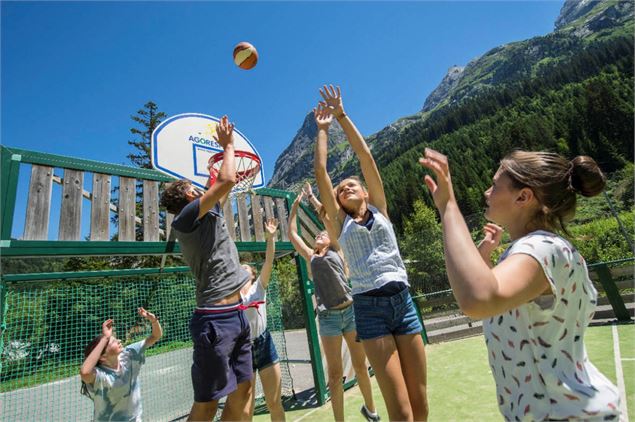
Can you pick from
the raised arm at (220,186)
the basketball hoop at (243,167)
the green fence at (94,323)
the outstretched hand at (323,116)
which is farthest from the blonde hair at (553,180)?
the green fence at (94,323)

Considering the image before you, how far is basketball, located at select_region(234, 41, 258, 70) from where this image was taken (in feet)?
17.7

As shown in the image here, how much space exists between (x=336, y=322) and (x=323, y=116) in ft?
7.53

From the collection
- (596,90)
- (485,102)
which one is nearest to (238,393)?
(596,90)

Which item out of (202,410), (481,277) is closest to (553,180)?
(481,277)

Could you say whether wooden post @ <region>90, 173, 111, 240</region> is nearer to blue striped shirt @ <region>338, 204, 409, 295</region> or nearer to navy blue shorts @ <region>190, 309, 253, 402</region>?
navy blue shorts @ <region>190, 309, 253, 402</region>

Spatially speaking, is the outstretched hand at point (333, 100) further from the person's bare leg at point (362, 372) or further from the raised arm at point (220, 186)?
the person's bare leg at point (362, 372)

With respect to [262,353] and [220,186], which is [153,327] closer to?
[262,353]

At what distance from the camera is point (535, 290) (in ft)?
3.91

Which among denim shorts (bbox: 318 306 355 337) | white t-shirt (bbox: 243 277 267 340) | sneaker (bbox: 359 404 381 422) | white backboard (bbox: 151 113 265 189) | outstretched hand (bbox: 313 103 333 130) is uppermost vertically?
white backboard (bbox: 151 113 265 189)

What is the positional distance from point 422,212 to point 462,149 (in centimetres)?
3786

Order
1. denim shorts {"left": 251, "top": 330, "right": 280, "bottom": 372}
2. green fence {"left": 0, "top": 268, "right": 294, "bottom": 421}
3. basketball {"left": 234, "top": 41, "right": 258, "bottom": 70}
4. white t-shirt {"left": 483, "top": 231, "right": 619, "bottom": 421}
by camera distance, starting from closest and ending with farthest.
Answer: white t-shirt {"left": 483, "top": 231, "right": 619, "bottom": 421} → denim shorts {"left": 251, "top": 330, "right": 280, "bottom": 372} → green fence {"left": 0, "top": 268, "right": 294, "bottom": 421} → basketball {"left": 234, "top": 41, "right": 258, "bottom": 70}

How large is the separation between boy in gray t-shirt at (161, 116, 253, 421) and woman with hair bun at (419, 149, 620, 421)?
5.34 ft

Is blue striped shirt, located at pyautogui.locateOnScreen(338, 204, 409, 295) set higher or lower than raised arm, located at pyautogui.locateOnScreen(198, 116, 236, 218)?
lower

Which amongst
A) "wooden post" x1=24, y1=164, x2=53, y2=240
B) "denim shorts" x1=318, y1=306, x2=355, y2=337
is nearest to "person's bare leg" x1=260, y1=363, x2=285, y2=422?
"denim shorts" x1=318, y1=306, x2=355, y2=337
